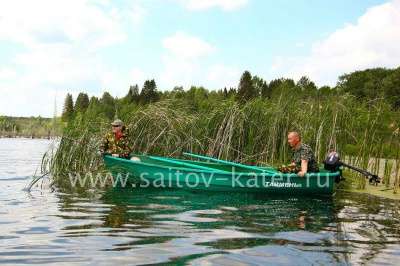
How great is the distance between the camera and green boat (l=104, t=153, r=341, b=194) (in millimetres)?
10141

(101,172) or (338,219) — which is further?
(101,172)

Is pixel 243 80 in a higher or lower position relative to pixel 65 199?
higher

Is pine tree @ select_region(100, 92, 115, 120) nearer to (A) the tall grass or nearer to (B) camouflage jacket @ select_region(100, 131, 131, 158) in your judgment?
(A) the tall grass

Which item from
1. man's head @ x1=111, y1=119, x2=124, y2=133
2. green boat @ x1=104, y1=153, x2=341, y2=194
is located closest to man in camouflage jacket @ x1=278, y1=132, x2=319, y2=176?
green boat @ x1=104, y1=153, x2=341, y2=194

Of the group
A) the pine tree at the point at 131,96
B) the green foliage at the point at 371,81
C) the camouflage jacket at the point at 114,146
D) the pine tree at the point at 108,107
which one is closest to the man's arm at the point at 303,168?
the camouflage jacket at the point at 114,146

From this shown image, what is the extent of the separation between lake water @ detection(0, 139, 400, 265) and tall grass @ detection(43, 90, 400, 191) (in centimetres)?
174

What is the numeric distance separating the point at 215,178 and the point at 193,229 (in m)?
4.08

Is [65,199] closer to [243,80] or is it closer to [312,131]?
[312,131]

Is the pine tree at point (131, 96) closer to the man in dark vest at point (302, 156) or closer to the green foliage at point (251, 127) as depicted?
the green foliage at point (251, 127)

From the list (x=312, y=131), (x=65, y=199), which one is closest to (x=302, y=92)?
(x=312, y=131)

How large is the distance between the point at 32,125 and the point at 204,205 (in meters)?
74.0

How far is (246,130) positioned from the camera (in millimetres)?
12625

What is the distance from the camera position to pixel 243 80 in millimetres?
65938

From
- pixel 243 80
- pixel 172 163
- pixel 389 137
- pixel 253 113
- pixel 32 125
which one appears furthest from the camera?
pixel 32 125
